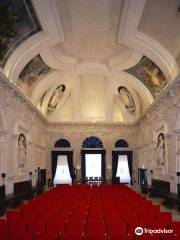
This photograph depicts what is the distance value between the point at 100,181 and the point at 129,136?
479cm

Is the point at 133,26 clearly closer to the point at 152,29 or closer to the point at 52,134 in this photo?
the point at 152,29

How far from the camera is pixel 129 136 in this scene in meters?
29.6

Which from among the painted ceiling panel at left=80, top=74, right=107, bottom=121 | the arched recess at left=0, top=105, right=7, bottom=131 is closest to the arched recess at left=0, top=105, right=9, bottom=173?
the arched recess at left=0, top=105, right=7, bottom=131

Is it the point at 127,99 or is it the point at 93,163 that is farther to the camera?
the point at 93,163

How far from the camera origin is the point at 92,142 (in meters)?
29.7

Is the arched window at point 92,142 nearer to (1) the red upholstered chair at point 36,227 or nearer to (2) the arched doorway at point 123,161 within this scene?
(2) the arched doorway at point 123,161

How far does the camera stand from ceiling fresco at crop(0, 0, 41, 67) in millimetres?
12991

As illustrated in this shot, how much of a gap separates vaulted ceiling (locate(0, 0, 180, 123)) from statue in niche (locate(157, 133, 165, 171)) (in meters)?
2.91

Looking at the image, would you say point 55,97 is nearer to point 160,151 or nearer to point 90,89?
point 90,89

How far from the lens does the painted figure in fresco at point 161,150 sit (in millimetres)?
19059

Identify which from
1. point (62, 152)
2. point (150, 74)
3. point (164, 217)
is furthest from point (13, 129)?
point (62, 152)

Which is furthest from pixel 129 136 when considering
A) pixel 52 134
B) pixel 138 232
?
pixel 138 232

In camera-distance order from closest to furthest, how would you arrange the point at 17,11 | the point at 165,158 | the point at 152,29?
the point at 17,11 < the point at 152,29 < the point at 165,158

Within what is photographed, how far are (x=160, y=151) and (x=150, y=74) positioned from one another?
15.9ft
